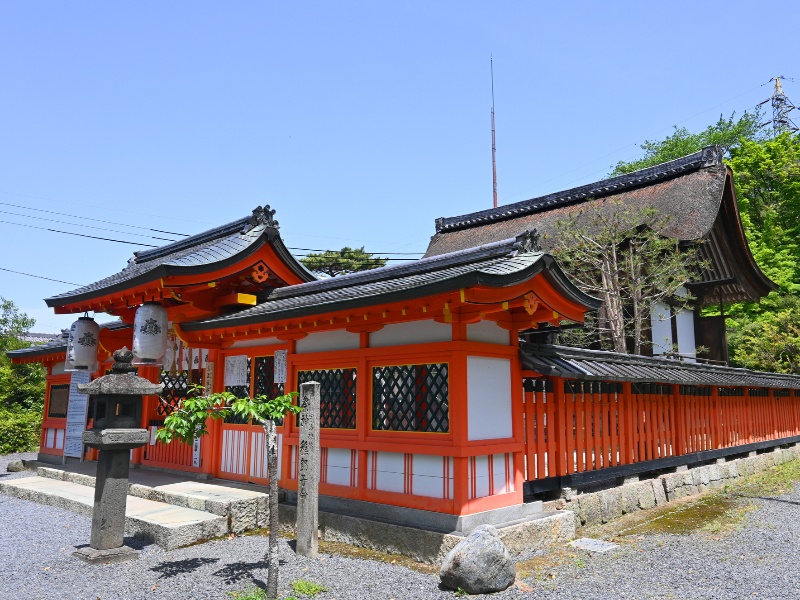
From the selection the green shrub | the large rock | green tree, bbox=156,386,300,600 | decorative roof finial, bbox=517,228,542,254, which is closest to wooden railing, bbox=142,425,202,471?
green tree, bbox=156,386,300,600

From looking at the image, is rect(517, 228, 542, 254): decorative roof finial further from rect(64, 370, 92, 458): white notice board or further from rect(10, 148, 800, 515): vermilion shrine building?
rect(64, 370, 92, 458): white notice board

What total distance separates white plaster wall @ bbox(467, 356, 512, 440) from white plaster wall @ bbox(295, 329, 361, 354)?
180 centimetres

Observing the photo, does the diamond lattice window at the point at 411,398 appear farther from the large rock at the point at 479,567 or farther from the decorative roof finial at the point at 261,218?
the decorative roof finial at the point at 261,218

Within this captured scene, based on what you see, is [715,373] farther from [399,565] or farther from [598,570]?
[399,565]

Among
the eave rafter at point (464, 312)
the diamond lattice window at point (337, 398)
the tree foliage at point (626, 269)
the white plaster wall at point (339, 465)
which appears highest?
the tree foliage at point (626, 269)

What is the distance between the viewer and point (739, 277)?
1609cm

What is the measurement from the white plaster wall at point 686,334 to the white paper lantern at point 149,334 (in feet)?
40.3

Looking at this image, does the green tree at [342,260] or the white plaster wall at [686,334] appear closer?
the white plaster wall at [686,334]

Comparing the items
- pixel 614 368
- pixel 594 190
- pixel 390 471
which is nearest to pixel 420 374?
pixel 390 471

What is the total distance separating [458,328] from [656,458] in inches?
216

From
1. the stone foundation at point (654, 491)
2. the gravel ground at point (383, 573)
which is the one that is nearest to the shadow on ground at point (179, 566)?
the gravel ground at point (383, 573)

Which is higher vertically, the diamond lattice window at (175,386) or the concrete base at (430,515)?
the diamond lattice window at (175,386)

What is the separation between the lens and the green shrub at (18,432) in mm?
19562

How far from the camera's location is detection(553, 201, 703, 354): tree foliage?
1277 centimetres
